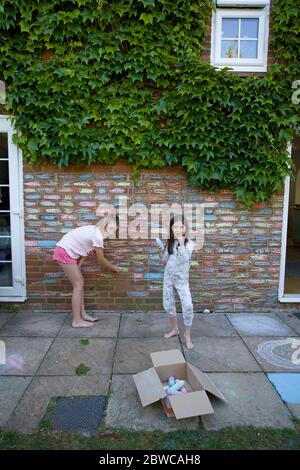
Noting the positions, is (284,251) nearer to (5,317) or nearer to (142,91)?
(142,91)

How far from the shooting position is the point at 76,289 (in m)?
4.25

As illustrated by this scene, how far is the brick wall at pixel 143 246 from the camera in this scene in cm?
461

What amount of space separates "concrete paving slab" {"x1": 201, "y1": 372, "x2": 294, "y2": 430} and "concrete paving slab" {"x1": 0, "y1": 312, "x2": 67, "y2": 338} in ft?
6.88

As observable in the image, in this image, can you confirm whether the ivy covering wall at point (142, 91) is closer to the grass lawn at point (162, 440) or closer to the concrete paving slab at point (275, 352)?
the concrete paving slab at point (275, 352)

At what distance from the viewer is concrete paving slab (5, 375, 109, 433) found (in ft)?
8.32

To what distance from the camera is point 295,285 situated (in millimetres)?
5613

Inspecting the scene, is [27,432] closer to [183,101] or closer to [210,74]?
[183,101]

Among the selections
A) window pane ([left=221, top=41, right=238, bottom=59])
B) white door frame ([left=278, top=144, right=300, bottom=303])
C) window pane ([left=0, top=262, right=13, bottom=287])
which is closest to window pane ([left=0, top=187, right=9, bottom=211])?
window pane ([left=0, top=262, right=13, bottom=287])

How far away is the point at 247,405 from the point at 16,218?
3.63m

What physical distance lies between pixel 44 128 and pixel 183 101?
1.82 meters

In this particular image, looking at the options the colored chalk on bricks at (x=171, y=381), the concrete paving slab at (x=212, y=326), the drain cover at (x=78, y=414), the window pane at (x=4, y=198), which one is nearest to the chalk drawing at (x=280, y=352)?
the concrete paving slab at (x=212, y=326)

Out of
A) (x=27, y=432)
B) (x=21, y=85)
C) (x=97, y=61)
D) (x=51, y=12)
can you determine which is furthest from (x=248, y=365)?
(x=51, y=12)

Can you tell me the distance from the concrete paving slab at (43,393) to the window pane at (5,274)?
2083 millimetres

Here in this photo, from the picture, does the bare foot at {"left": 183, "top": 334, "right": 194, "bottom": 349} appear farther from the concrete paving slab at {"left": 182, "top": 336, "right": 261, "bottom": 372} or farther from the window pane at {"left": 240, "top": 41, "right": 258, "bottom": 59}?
the window pane at {"left": 240, "top": 41, "right": 258, "bottom": 59}
